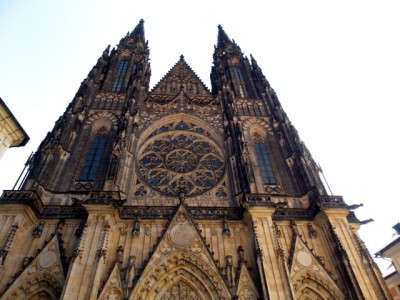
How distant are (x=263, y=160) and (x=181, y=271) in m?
8.00

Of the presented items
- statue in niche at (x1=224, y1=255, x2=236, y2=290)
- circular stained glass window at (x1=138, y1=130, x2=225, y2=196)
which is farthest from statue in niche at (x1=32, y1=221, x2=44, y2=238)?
statue in niche at (x1=224, y1=255, x2=236, y2=290)

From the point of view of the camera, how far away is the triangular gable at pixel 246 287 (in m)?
10.2

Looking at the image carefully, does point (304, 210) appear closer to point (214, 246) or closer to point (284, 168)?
point (284, 168)

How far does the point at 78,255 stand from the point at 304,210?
9427 millimetres

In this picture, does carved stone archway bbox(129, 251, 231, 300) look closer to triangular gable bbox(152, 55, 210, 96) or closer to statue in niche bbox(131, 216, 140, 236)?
statue in niche bbox(131, 216, 140, 236)

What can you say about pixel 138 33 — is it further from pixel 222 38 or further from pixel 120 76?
pixel 120 76

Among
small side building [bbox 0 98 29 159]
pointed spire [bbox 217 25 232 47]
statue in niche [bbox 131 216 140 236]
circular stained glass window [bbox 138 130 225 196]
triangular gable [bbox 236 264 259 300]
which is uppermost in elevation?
pointed spire [bbox 217 25 232 47]

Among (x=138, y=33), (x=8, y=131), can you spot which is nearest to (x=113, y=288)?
(x=8, y=131)

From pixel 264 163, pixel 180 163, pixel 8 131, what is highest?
pixel 264 163

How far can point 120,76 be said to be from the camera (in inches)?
874

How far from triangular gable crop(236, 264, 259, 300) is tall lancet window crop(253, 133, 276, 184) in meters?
5.64

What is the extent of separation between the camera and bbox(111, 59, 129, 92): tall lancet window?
20914 mm

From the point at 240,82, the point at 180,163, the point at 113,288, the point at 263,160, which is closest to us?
the point at 113,288

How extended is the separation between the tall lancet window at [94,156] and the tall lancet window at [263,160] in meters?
8.69
